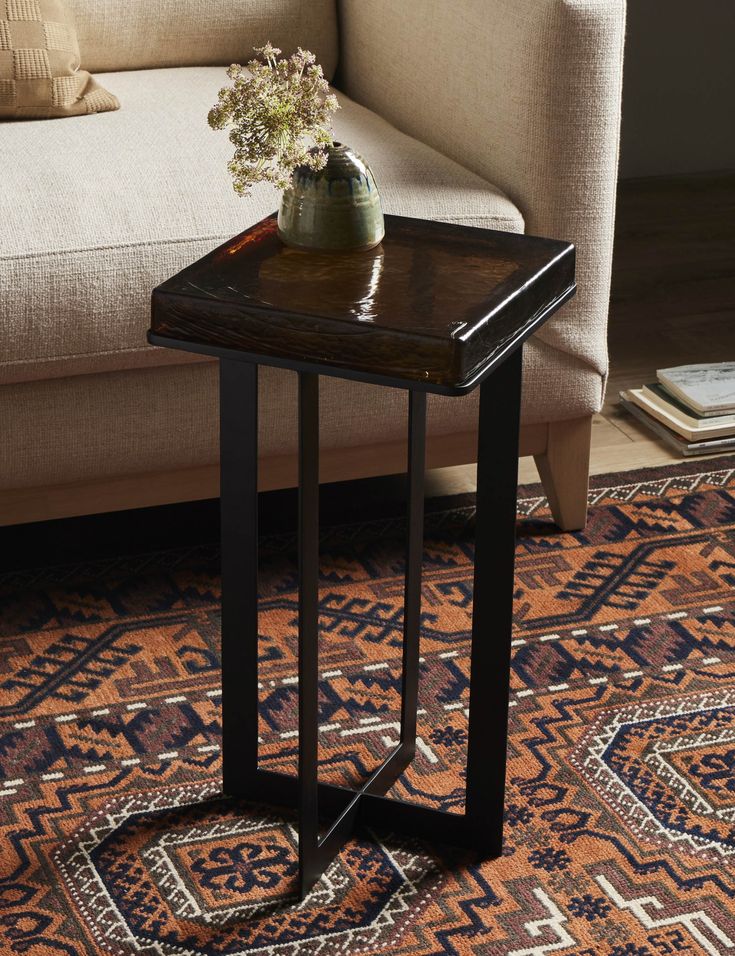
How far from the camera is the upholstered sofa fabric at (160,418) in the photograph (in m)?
1.55

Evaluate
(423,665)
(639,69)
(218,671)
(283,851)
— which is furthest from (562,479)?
(639,69)

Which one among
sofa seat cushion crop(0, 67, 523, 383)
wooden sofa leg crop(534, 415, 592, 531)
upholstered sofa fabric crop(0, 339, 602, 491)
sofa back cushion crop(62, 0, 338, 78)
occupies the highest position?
sofa back cushion crop(62, 0, 338, 78)

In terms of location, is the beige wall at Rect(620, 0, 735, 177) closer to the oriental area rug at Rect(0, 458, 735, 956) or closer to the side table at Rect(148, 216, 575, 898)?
the oriental area rug at Rect(0, 458, 735, 956)

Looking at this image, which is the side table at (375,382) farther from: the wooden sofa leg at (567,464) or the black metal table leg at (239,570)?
the wooden sofa leg at (567,464)

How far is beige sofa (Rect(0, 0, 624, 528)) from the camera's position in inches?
58.6

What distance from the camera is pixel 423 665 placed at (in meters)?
1.54

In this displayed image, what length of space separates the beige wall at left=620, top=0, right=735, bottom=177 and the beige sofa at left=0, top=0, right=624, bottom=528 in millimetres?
1502

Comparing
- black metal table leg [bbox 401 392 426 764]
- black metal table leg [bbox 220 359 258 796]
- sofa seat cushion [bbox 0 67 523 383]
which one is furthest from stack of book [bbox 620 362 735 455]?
black metal table leg [bbox 220 359 258 796]

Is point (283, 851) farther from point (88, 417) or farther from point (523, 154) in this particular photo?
point (523, 154)

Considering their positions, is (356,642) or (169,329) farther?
(356,642)

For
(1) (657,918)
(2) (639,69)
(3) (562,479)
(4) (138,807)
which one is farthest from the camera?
(2) (639,69)

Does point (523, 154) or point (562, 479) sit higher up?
point (523, 154)

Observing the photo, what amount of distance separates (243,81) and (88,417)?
597 millimetres

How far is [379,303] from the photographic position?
104 cm
